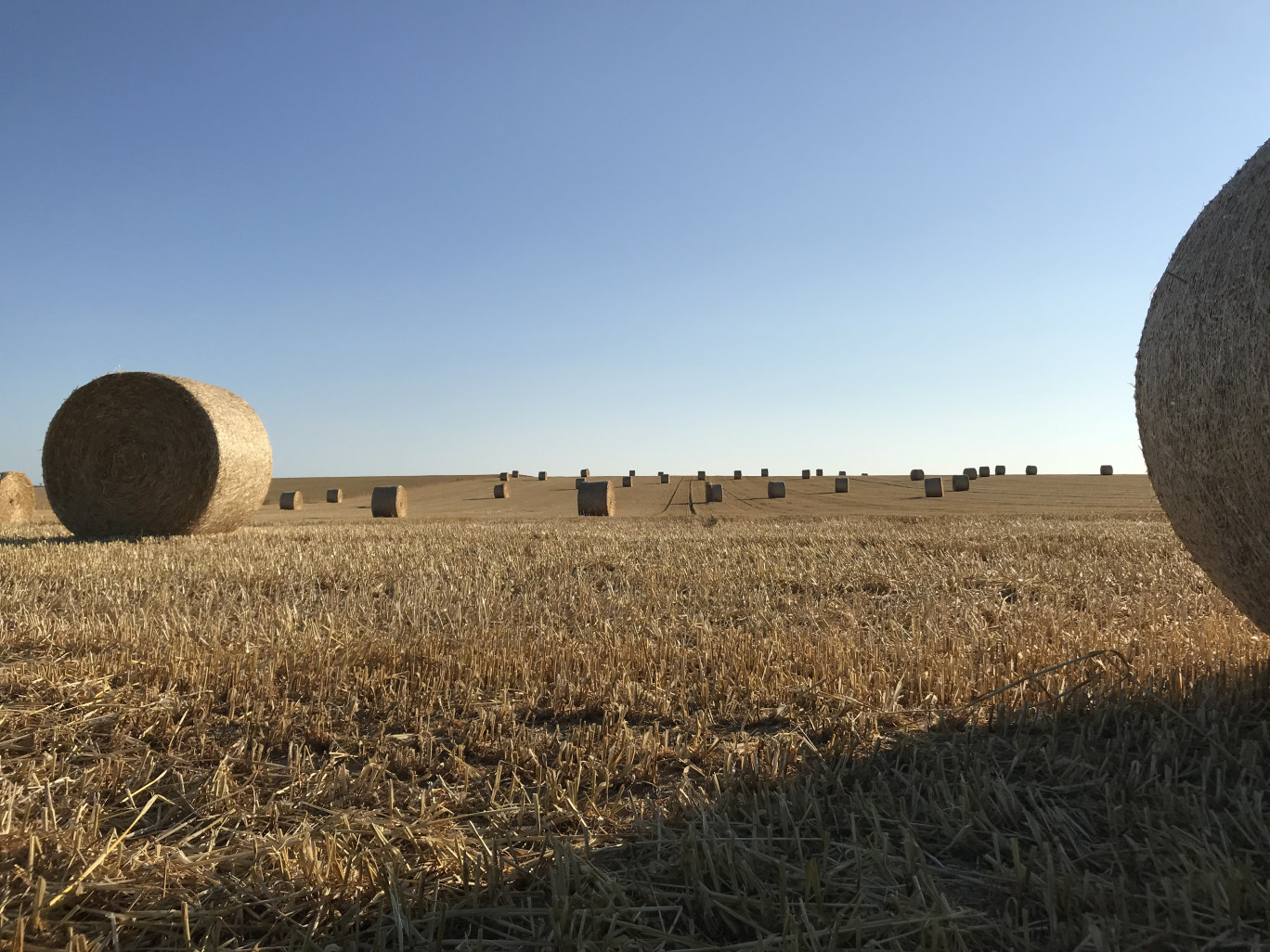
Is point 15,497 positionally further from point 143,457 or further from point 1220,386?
point 1220,386

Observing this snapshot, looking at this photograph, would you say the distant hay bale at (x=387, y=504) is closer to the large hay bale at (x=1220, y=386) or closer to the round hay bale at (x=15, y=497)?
the round hay bale at (x=15, y=497)

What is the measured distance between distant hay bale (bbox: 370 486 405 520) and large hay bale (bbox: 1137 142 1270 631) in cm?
2103

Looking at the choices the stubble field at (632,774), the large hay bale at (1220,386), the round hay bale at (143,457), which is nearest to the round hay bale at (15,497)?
the round hay bale at (143,457)

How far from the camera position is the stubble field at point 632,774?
6.15 ft

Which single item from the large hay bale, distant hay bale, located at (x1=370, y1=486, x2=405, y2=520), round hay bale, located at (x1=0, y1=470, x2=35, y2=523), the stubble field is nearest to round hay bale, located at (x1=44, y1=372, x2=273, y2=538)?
the stubble field

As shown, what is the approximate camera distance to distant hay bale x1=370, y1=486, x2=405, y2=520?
73.9 ft

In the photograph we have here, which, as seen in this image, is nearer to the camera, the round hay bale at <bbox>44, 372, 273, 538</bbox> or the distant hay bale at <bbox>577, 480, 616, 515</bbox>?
the round hay bale at <bbox>44, 372, 273, 538</bbox>

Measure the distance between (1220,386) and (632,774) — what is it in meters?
2.60

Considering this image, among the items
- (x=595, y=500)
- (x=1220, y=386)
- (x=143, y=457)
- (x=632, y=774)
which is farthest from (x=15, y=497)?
(x=1220, y=386)

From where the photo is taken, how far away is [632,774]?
2.78m

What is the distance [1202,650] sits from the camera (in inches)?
158

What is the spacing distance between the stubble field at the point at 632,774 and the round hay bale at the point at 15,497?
1519 cm

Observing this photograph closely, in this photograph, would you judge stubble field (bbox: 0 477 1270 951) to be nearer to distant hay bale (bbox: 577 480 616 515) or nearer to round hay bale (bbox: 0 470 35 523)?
round hay bale (bbox: 0 470 35 523)

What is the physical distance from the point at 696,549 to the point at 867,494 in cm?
2401
